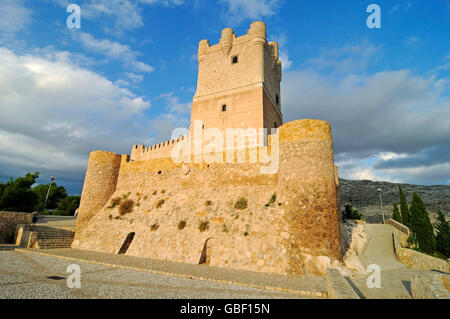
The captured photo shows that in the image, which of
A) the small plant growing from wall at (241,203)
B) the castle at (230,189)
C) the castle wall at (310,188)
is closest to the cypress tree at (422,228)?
the castle at (230,189)

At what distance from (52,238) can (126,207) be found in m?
5.77

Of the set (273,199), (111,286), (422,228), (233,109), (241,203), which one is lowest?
(111,286)

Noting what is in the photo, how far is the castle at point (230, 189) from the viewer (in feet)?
34.1

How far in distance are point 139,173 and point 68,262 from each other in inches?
391

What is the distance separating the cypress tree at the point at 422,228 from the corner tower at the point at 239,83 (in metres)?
16.9

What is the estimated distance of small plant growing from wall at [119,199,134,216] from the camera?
17.6m

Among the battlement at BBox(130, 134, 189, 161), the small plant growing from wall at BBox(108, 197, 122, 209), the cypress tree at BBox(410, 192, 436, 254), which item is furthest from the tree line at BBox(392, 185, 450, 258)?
the small plant growing from wall at BBox(108, 197, 122, 209)

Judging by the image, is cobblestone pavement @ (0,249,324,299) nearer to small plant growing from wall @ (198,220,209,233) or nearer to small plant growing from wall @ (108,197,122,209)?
small plant growing from wall @ (198,220,209,233)

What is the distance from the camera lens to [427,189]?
132 feet

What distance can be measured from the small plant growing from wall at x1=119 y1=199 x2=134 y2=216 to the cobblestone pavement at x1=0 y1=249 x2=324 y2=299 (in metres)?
8.08

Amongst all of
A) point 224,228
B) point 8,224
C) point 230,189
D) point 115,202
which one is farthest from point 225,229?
point 8,224

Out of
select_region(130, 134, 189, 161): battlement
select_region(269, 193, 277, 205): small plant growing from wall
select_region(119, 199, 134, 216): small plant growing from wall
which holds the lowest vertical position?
select_region(119, 199, 134, 216): small plant growing from wall

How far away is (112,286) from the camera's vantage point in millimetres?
7035

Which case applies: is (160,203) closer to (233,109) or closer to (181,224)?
(181,224)
